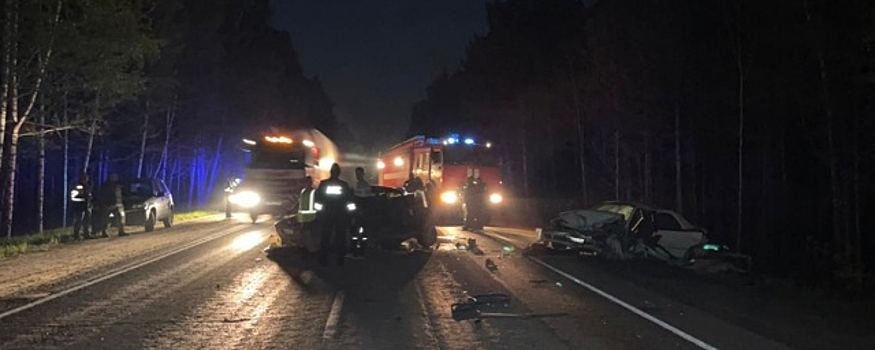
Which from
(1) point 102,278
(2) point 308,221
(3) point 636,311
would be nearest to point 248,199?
(2) point 308,221

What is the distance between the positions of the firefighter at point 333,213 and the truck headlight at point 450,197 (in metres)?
14.7

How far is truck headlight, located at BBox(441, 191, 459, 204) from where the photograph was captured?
31.3m

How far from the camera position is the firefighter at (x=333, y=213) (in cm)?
1625

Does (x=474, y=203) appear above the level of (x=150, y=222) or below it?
above

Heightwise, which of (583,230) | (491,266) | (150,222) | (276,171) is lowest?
(491,266)

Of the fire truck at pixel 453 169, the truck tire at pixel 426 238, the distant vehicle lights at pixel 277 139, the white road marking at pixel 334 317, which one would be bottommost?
the white road marking at pixel 334 317

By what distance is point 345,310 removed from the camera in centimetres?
1108

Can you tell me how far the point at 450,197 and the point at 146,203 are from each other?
10740mm

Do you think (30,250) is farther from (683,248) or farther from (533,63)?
(533,63)

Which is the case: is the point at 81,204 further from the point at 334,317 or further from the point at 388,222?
the point at 334,317

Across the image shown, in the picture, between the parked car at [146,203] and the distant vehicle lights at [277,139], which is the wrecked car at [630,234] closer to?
the parked car at [146,203]

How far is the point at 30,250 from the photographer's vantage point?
68.4ft

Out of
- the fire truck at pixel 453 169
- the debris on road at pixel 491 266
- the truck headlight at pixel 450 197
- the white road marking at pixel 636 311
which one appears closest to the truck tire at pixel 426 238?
the debris on road at pixel 491 266

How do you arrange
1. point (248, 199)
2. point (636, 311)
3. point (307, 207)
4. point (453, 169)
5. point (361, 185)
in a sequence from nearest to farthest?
point (636, 311), point (307, 207), point (361, 185), point (453, 169), point (248, 199)
